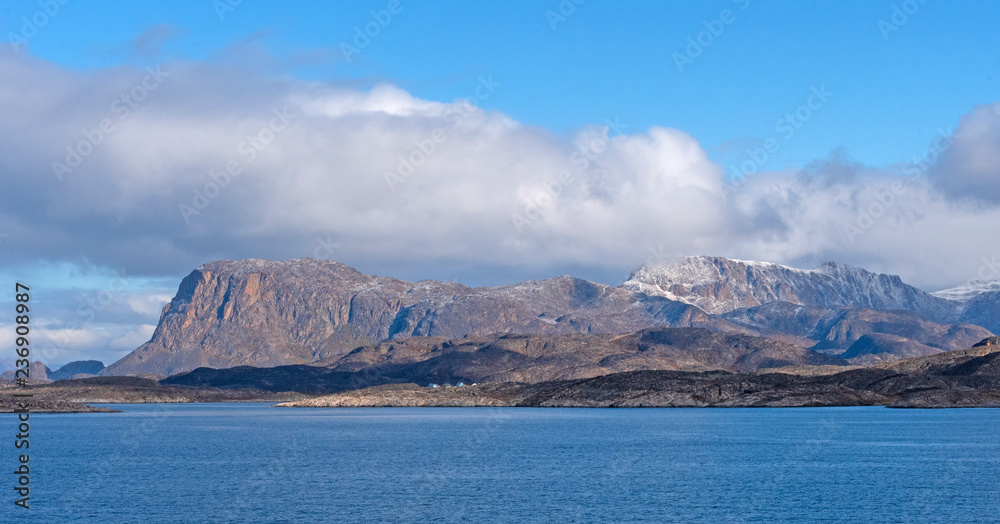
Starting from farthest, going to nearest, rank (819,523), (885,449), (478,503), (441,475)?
(885,449) → (441,475) → (478,503) → (819,523)

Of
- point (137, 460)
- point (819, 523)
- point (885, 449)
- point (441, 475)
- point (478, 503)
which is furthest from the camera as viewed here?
point (885, 449)

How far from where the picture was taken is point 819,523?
331ft

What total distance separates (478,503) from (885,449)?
9950 centimetres

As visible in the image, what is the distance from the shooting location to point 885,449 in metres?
182

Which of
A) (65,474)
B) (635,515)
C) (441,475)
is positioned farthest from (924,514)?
(65,474)

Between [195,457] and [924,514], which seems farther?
[195,457]

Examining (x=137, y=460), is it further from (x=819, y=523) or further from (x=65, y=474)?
(x=819, y=523)

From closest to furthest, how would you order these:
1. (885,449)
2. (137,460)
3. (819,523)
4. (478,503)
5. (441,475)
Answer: (819,523) < (478,503) < (441,475) < (137,460) < (885,449)

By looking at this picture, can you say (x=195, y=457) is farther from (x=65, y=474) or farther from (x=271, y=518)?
(x=271, y=518)

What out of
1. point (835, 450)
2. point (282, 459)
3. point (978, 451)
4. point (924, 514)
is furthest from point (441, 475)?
point (978, 451)

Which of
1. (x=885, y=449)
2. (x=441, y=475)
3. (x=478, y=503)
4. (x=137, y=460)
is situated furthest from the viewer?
(x=885, y=449)

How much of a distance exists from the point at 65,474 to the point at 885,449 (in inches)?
5445

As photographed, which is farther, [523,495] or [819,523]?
[523,495]

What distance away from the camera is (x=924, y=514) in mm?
105062
